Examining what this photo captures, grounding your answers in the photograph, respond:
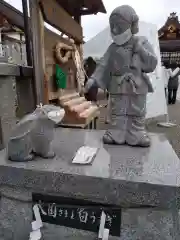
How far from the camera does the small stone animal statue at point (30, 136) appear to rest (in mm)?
774

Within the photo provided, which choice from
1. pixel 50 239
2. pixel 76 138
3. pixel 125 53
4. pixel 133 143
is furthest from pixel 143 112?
pixel 50 239

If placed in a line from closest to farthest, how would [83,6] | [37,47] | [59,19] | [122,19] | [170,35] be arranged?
[122,19] < [37,47] < [59,19] < [83,6] < [170,35]

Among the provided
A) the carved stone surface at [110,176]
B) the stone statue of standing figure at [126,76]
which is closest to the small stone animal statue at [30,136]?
the carved stone surface at [110,176]

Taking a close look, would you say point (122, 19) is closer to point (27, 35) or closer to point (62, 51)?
point (27, 35)

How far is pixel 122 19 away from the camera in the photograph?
0.80 meters

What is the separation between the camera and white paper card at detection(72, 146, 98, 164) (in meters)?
0.79

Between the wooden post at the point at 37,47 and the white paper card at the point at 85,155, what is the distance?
3.76ft

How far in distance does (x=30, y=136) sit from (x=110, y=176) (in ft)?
1.08

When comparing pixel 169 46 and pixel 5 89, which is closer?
pixel 5 89

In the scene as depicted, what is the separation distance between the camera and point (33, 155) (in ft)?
2.72

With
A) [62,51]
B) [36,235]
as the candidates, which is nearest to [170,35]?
[62,51]

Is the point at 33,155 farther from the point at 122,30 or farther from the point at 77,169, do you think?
the point at 122,30

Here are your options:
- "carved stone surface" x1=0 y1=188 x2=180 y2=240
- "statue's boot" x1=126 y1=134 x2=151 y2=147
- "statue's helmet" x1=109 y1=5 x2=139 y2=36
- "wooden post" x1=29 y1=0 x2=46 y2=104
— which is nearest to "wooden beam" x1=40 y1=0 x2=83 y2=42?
"wooden post" x1=29 y1=0 x2=46 y2=104

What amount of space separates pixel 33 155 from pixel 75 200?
0.24 meters
